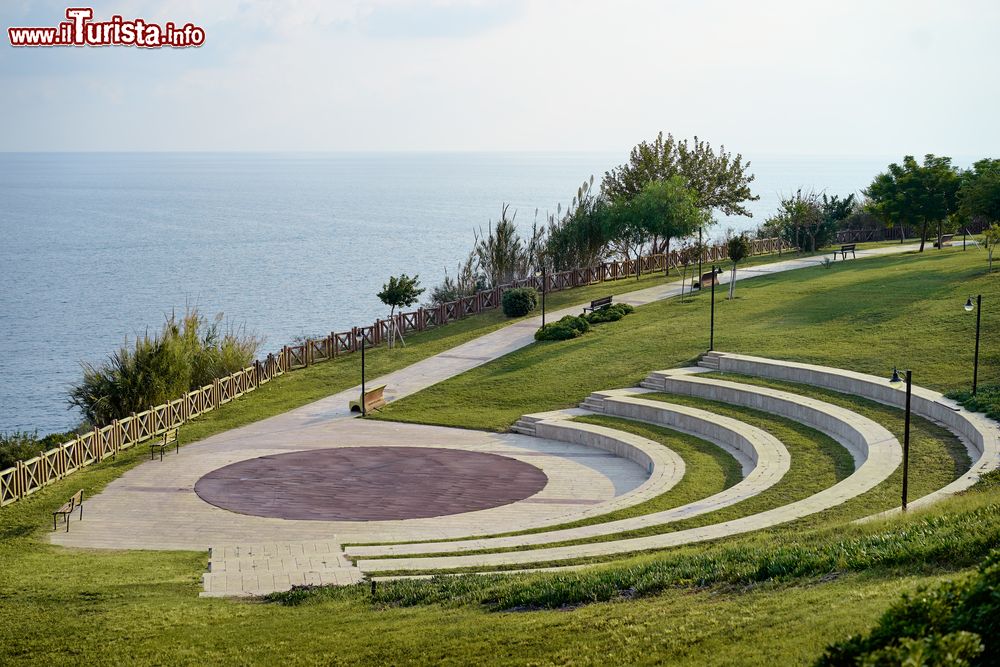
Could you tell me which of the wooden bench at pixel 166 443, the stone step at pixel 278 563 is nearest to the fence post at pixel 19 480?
the wooden bench at pixel 166 443

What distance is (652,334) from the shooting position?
39.2 meters

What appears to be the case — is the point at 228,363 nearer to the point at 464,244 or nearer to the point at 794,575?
the point at 794,575

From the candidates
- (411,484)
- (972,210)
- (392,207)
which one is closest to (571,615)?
(411,484)

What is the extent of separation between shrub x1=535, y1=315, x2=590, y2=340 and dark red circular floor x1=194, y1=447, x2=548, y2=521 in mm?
12420

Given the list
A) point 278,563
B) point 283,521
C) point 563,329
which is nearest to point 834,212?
point 563,329

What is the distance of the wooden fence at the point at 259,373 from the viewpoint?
26.2m

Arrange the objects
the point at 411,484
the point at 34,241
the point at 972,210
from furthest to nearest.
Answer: the point at 34,241 < the point at 972,210 < the point at 411,484

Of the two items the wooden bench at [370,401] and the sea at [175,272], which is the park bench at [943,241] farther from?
the wooden bench at [370,401]

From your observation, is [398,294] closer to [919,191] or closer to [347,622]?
[919,191]

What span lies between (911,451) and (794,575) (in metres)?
10.8

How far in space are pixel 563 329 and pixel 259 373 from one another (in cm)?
1146

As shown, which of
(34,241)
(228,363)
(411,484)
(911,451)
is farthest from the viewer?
(34,241)

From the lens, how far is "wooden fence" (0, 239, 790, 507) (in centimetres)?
2625

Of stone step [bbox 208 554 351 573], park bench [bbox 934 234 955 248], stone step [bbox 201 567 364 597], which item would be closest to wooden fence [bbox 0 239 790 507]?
stone step [bbox 208 554 351 573]
